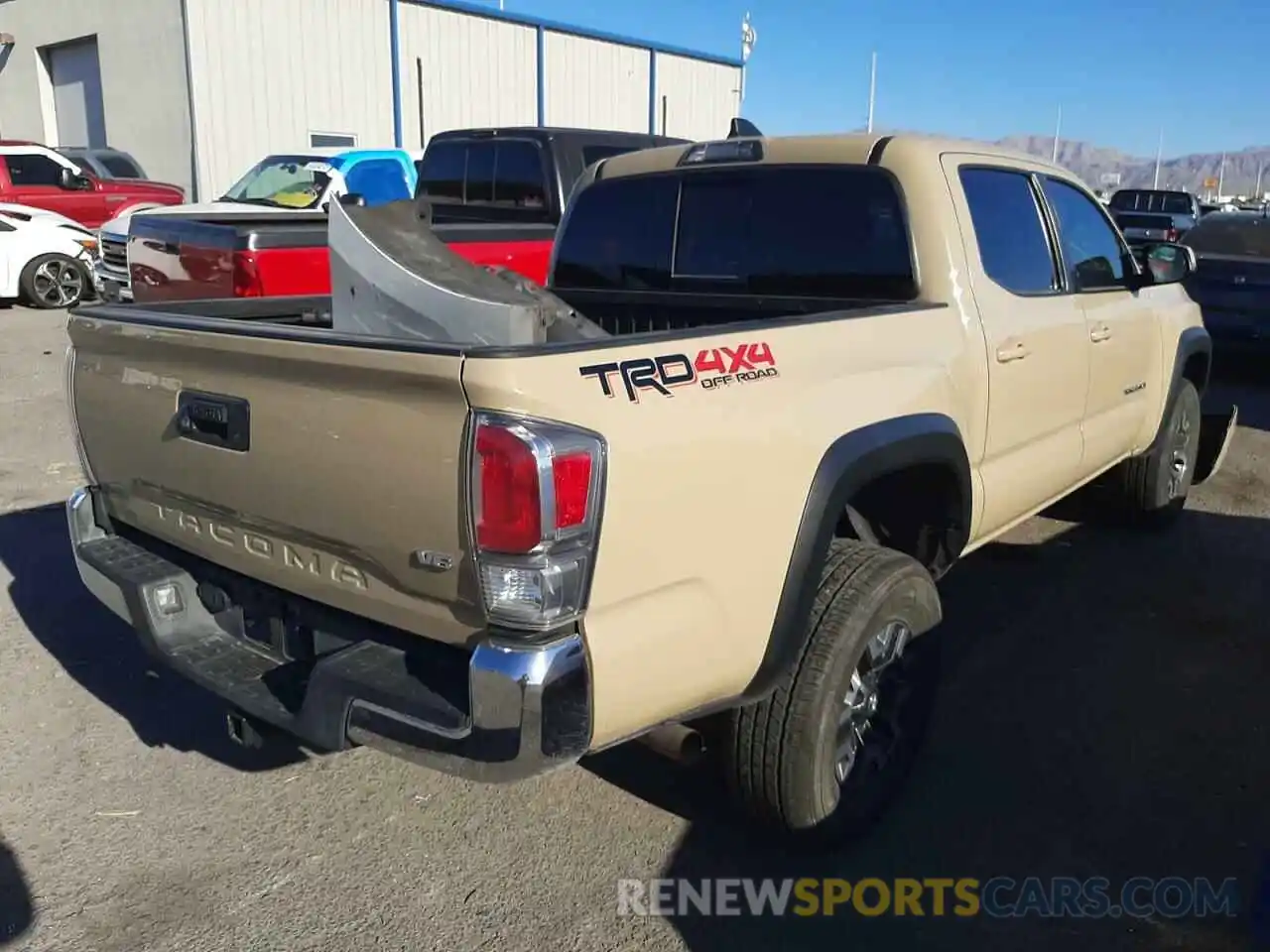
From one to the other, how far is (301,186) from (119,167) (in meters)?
9.44

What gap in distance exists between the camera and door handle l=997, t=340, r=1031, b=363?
365 centimetres

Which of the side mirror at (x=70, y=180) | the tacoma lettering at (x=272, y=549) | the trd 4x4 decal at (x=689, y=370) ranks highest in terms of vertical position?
the side mirror at (x=70, y=180)

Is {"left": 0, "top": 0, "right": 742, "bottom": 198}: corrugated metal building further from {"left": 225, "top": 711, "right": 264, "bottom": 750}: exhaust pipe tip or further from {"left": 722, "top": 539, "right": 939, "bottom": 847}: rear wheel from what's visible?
{"left": 722, "top": 539, "right": 939, "bottom": 847}: rear wheel

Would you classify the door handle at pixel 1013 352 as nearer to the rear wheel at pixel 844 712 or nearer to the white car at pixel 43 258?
the rear wheel at pixel 844 712

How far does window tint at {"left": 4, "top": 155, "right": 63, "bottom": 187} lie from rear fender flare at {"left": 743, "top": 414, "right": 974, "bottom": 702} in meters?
16.4

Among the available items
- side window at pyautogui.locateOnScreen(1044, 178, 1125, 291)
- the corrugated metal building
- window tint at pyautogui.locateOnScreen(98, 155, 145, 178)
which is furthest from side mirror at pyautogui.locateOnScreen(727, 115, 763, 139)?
the corrugated metal building

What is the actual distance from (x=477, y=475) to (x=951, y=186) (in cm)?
221

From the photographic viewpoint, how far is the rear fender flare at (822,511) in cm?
265

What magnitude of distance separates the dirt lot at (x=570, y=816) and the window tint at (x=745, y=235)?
5.30 ft

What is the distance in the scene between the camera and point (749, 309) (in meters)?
3.85

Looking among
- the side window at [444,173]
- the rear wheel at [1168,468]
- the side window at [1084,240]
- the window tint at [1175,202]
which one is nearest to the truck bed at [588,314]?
the side window at [1084,240]

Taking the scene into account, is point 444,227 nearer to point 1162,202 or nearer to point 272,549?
point 272,549

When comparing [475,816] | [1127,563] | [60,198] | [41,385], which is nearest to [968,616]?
[1127,563]

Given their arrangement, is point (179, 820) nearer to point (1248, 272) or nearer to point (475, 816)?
point (475, 816)
